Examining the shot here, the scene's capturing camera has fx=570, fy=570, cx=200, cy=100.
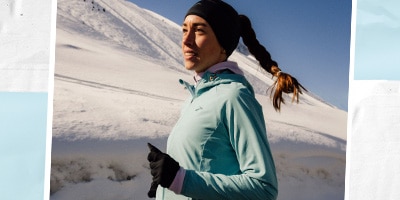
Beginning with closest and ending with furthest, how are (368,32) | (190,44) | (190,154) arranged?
1. (190,154)
2. (190,44)
3. (368,32)

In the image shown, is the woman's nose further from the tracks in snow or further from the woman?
the tracks in snow

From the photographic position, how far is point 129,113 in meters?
1.90

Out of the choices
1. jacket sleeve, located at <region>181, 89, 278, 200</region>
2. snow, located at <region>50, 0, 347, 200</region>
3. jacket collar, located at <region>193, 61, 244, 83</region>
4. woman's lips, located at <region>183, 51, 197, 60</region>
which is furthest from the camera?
snow, located at <region>50, 0, 347, 200</region>

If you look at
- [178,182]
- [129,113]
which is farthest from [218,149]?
[129,113]

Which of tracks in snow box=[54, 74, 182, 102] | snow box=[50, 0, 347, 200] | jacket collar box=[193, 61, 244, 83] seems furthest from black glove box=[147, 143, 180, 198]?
tracks in snow box=[54, 74, 182, 102]

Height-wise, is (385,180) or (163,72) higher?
(163,72)

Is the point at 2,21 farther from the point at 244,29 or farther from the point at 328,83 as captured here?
the point at 328,83

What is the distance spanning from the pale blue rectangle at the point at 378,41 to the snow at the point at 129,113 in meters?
0.18

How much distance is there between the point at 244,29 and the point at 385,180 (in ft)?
2.80

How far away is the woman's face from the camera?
142 cm

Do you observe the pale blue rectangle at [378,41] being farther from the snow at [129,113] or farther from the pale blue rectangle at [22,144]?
the pale blue rectangle at [22,144]

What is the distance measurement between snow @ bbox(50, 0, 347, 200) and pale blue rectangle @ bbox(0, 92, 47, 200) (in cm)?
8

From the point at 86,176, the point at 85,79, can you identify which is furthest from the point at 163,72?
the point at 86,176

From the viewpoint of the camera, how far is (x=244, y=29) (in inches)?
59.0
